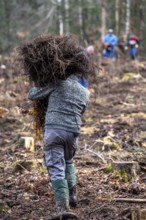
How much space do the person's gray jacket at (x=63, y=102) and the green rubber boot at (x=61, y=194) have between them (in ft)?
1.88

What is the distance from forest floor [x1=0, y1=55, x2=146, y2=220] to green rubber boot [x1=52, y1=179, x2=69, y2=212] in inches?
7.4

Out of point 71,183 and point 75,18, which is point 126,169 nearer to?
point 71,183

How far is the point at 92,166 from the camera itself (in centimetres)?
691

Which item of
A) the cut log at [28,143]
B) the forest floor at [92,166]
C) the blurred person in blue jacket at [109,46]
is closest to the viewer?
the forest floor at [92,166]

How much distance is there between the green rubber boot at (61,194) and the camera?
4.72 m

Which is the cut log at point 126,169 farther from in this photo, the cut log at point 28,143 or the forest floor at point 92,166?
the cut log at point 28,143

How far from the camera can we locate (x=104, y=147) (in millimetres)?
8086

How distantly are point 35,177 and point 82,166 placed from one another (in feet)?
3.04

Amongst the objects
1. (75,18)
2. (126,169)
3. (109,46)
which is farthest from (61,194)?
(75,18)

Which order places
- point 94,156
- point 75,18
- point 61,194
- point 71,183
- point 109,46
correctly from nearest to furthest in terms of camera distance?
point 61,194 < point 71,183 < point 94,156 < point 109,46 < point 75,18

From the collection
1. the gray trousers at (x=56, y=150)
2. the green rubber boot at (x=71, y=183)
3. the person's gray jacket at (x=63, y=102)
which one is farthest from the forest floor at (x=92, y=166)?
the person's gray jacket at (x=63, y=102)

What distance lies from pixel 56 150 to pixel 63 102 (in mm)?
522

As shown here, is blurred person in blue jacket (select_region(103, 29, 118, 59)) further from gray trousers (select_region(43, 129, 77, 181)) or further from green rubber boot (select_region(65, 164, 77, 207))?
gray trousers (select_region(43, 129, 77, 181))

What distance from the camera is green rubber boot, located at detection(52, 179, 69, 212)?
4.72 m
